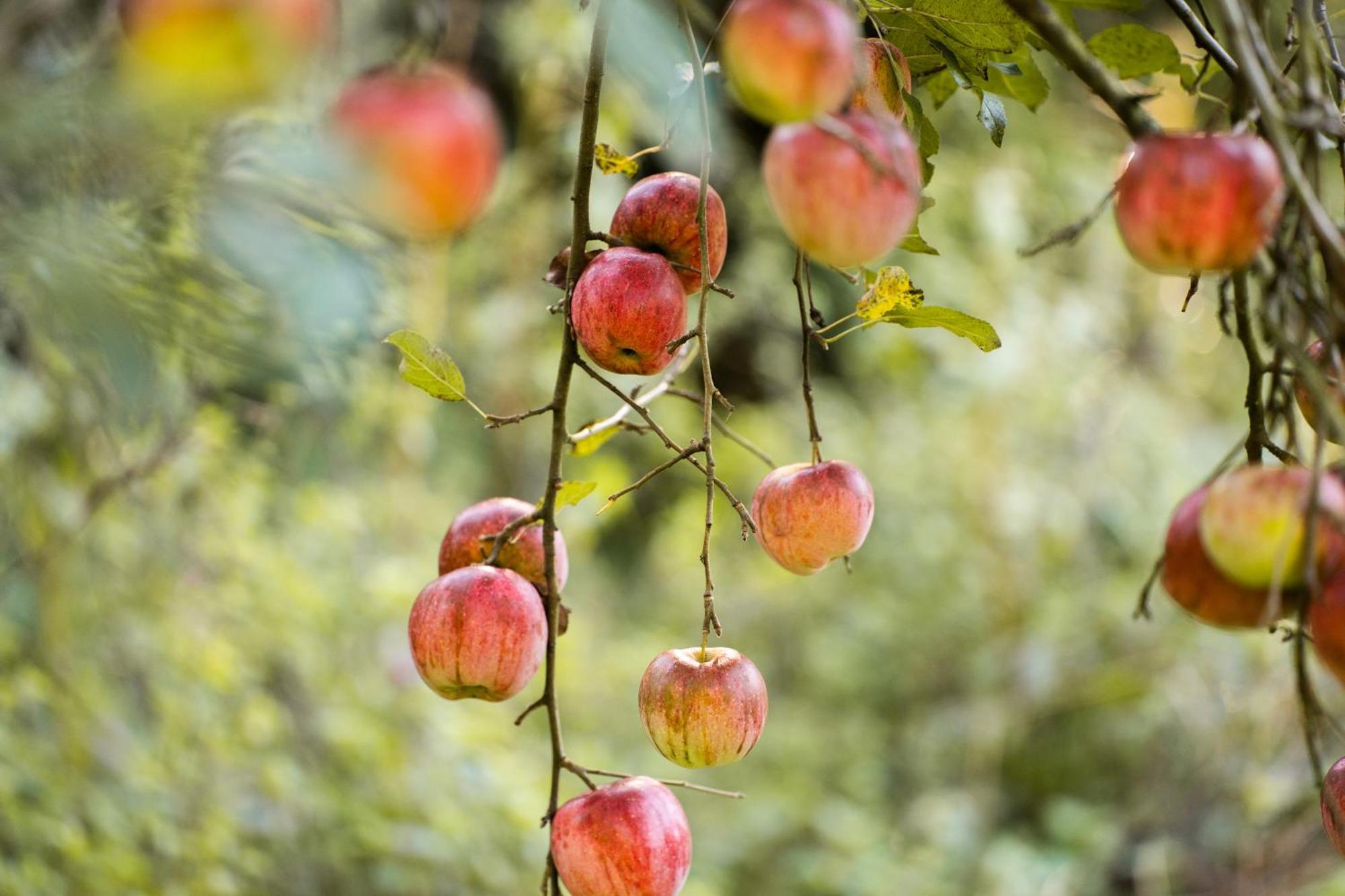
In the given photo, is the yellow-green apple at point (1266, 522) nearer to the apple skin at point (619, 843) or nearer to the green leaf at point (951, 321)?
the green leaf at point (951, 321)

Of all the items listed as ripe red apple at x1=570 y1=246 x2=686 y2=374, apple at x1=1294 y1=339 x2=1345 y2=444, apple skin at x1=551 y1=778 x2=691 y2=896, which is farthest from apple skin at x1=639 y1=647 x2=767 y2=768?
apple at x1=1294 y1=339 x2=1345 y2=444

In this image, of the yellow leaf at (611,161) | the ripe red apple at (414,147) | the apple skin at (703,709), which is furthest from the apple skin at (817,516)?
the ripe red apple at (414,147)

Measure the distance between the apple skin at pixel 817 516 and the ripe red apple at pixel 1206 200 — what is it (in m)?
0.25

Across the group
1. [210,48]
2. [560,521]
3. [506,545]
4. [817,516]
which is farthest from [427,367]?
[560,521]

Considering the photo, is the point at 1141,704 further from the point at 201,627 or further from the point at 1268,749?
the point at 201,627

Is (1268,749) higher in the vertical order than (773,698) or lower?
lower

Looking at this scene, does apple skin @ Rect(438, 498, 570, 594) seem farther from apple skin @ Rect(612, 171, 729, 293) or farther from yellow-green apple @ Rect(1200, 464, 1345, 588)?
yellow-green apple @ Rect(1200, 464, 1345, 588)

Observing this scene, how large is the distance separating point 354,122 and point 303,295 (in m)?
0.05

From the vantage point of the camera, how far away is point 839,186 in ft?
1.04

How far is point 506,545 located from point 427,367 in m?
A: 0.09

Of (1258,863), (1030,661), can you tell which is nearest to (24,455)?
(1030,661)

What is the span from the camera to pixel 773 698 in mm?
2807

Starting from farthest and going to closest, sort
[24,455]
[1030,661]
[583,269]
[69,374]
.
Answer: [1030,661], [24,455], [69,374], [583,269]

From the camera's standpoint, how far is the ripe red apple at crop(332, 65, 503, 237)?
277 mm
